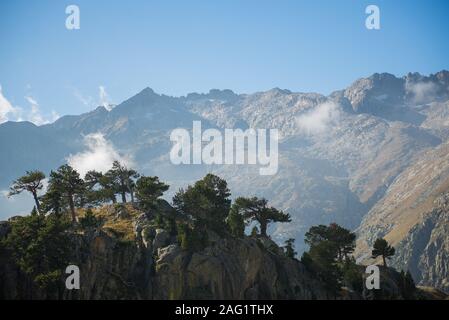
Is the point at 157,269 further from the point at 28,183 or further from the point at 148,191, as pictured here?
the point at 28,183

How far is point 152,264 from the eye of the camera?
328ft

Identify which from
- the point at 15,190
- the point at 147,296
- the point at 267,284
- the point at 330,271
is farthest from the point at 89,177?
the point at 330,271

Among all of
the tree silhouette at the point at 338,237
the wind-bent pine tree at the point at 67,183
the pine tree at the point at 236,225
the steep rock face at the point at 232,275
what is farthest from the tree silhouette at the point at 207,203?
the tree silhouette at the point at 338,237

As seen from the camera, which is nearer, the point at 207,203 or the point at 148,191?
the point at 207,203

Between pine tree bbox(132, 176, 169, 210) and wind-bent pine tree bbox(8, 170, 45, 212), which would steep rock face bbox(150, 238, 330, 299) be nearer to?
pine tree bbox(132, 176, 169, 210)

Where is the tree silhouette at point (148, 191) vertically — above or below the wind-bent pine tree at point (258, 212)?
above

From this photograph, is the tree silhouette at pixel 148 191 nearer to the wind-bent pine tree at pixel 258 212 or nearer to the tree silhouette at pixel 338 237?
the wind-bent pine tree at pixel 258 212

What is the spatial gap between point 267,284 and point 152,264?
78.9ft

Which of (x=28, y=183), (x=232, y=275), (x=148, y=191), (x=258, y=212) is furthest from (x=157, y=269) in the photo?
(x=28, y=183)

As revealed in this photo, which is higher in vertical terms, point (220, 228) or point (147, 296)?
point (220, 228)
